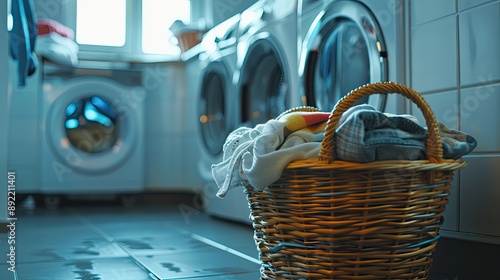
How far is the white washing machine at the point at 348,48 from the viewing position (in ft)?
4.34

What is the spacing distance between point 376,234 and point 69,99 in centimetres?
239

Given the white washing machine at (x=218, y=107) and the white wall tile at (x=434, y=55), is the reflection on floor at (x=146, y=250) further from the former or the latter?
the white wall tile at (x=434, y=55)

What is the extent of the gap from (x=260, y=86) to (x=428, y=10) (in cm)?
95

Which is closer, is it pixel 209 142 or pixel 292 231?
pixel 292 231

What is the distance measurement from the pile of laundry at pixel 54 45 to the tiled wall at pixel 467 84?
7.06 feet

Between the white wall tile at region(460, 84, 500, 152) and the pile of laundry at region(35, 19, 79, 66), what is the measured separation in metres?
2.31

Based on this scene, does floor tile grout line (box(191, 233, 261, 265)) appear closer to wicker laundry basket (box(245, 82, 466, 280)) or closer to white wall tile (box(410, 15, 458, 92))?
wicker laundry basket (box(245, 82, 466, 280))

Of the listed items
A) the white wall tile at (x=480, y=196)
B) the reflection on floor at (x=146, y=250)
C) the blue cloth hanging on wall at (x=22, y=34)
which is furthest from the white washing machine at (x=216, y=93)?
the white wall tile at (x=480, y=196)

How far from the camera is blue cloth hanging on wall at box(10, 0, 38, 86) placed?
6.94ft

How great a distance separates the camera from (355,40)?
1491mm

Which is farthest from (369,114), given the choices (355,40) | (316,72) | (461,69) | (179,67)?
(179,67)

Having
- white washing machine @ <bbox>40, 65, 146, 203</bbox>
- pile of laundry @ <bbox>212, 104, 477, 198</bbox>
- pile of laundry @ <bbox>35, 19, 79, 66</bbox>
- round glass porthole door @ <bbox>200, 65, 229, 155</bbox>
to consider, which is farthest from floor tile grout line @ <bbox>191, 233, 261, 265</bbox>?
pile of laundry @ <bbox>35, 19, 79, 66</bbox>

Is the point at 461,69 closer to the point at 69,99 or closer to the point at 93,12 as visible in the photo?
the point at 69,99

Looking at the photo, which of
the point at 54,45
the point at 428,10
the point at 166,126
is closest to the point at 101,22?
the point at 54,45
